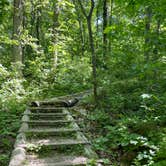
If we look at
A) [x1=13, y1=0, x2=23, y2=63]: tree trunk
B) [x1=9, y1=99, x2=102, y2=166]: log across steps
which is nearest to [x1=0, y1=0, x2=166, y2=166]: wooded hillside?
[x1=13, y1=0, x2=23, y2=63]: tree trunk

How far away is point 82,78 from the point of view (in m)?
13.2

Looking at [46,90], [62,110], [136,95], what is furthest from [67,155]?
[46,90]

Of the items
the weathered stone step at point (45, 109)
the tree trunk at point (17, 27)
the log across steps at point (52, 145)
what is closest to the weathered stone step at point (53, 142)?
the log across steps at point (52, 145)

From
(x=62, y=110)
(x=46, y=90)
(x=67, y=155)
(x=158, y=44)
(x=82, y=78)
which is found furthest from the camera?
(x=82, y=78)

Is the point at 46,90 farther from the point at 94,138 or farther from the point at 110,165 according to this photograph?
the point at 110,165

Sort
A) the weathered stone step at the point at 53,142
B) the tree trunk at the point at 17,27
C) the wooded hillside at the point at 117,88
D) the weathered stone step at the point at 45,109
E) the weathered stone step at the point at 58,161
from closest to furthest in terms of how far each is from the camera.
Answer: the weathered stone step at the point at 58,161
the wooded hillside at the point at 117,88
the weathered stone step at the point at 53,142
the weathered stone step at the point at 45,109
the tree trunk at the point at 17,27

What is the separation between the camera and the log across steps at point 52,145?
420 cm

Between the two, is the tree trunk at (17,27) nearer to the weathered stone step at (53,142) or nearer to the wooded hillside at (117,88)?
the wooded hillside at (117,88)

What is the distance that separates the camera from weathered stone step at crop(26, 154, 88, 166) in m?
4.11

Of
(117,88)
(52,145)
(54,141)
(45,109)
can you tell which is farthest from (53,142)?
(117,88)

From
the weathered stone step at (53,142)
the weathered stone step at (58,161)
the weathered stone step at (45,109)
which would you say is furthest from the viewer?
the weathered stone step at (45,109)

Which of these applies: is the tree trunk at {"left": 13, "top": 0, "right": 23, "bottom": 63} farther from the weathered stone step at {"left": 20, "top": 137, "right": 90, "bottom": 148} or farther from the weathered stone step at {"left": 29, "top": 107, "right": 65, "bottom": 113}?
the weathered stone step at {"left": 20, "top": 137, "right": 90, "bottom": 148}

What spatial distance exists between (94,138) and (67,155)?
0.98 m

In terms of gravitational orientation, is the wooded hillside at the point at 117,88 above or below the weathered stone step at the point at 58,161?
above
